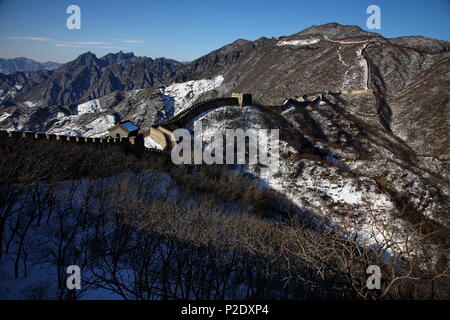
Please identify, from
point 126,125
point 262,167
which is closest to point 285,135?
point 262,167

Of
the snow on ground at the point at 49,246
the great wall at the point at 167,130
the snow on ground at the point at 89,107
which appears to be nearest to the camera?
the snow on ground at the point at 49,246

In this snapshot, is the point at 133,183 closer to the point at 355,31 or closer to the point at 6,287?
the point at 6,287

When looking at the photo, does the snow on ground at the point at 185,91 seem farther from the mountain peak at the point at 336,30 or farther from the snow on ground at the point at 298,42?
the mountain peak at the point at 336,30
